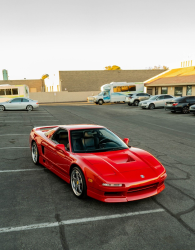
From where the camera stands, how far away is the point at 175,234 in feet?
12.0

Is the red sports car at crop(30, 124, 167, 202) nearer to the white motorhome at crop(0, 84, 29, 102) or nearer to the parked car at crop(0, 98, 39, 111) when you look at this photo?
the parked car at crop(0, 98, 39, 111)

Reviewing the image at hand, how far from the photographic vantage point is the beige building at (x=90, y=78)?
174 ft

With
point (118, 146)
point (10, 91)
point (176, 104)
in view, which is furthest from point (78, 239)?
point (10, 91)

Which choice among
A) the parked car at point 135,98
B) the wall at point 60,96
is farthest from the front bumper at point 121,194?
the wall at point 60,96

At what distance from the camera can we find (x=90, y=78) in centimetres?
5428

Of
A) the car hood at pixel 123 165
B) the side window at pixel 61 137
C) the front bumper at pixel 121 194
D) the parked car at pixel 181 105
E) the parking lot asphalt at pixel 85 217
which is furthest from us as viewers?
the parked car at pixel 181 105

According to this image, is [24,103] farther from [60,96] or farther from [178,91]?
[60,96]

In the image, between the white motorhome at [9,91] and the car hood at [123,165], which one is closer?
the car hood at [123,165]

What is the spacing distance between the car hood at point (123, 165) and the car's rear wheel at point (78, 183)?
0.31 metres

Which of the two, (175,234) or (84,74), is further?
(84,74)

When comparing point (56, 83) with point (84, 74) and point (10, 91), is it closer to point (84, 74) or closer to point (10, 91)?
point (84, 74)

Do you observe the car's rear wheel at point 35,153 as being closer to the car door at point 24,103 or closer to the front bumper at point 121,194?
the front bumper at point 121,194

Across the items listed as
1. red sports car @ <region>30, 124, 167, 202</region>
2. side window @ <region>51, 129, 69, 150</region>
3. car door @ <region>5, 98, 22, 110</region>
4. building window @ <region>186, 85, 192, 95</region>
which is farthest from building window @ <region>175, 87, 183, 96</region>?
side window @ <region>51, 129, 69, 150</region>

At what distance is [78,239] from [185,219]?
188 centimetres
